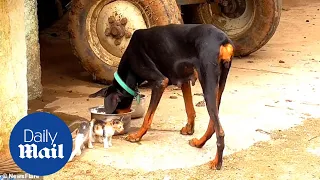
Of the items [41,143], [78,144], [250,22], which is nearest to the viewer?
[41,143]

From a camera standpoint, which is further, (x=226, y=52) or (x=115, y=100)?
(x=115, y=100)

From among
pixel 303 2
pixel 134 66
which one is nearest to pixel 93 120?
pixel 134 66

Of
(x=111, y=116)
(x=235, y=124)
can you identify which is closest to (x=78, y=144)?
(x=111, y=116)

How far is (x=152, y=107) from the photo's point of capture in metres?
4.77

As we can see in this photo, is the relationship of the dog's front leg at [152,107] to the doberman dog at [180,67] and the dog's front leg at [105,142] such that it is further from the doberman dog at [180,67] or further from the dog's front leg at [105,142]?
the dog's front leg at [105,142]

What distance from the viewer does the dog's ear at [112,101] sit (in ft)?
16.3

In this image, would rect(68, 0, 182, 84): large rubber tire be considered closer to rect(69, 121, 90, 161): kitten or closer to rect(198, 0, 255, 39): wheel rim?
rect(69, 121, 90, 161): kitten

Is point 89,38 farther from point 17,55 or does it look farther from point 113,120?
point 17,55

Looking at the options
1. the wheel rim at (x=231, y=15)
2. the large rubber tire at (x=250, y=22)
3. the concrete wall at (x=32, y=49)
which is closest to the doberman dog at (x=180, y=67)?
the concrete wall at (x=32, y=49)

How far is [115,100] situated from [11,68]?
3.68ft

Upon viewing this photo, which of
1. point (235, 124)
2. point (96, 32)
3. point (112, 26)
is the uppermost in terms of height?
point (112, 26)

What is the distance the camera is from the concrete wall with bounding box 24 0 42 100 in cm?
614

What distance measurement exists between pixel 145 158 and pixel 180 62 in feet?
2.50

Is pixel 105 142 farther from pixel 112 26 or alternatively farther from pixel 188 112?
pixel 112 26
